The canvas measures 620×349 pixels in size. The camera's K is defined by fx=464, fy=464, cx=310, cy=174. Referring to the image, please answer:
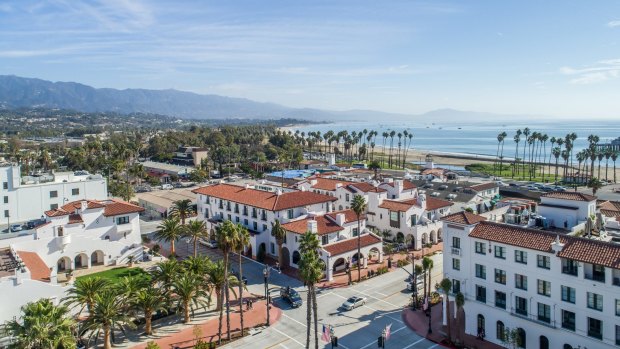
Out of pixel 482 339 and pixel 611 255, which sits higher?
pixel 611 255

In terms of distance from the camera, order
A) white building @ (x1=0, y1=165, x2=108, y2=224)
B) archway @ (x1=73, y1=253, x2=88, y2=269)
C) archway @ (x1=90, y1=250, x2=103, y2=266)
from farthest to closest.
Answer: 1. white building @ (x1=0, y1=165, x2=108, y2=224)
2. archway @ (x1=90, y1=250, x2=103, y2=266)
3. archway @ (x1=73, y1=253, x2=88, y2=269)

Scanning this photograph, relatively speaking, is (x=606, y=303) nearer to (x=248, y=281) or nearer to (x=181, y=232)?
(x=248, y=281)

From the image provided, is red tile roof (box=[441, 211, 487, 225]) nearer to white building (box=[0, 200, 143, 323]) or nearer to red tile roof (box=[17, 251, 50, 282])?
white building (box=[0, 200, 143, 323])

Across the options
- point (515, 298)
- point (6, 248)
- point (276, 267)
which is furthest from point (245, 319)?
point (6, 248)

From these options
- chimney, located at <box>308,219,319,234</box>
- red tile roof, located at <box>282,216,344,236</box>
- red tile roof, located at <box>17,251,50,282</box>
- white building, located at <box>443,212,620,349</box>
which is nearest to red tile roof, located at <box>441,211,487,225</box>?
white building, located at <box>443,212,620,349</box>

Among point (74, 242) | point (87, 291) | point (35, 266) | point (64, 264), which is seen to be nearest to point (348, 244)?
point (87, 291)

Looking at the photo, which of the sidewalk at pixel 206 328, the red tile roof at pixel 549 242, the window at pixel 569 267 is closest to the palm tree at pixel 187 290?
the sidewalk at pixel 206 328
